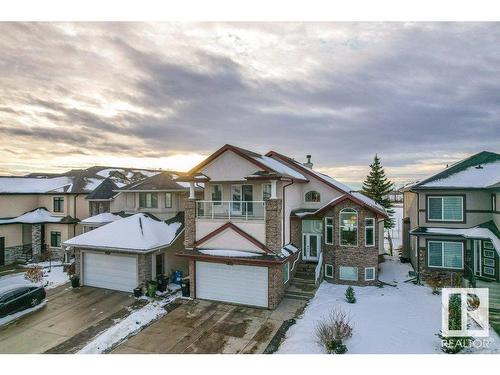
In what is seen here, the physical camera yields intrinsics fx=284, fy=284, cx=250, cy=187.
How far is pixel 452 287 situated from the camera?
1477 centimetres

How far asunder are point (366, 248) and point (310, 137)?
321 inches

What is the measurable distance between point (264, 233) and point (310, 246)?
5.05m

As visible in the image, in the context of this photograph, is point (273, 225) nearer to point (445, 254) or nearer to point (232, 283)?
point (232, 283)

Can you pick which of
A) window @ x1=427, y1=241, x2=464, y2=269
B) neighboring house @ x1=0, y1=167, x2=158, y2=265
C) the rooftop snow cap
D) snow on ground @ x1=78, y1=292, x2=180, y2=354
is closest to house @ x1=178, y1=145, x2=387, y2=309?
snow on ground @ x1=78, y1=292, x2=180, y2=354

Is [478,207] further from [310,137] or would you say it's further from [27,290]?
[27,290]

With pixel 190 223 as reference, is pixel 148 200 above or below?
above

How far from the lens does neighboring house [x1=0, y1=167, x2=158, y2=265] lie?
2362 centimetres

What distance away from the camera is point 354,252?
642 inches

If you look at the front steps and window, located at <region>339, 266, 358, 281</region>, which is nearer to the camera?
the front steps

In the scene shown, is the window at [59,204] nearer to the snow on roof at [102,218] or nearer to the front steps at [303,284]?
the snow on roof at [102,218]

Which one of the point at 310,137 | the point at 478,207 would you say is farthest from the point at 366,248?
the point at 310,137

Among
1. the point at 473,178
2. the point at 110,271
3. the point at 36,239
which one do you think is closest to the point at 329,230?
the point at 473,178

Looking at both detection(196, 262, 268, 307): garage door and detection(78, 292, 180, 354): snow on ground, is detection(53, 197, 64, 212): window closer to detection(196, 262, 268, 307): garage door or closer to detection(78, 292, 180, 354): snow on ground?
detection(78, 292, 180, 354): snow on ground

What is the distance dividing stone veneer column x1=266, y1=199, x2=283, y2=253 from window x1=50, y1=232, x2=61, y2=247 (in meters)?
20.2
